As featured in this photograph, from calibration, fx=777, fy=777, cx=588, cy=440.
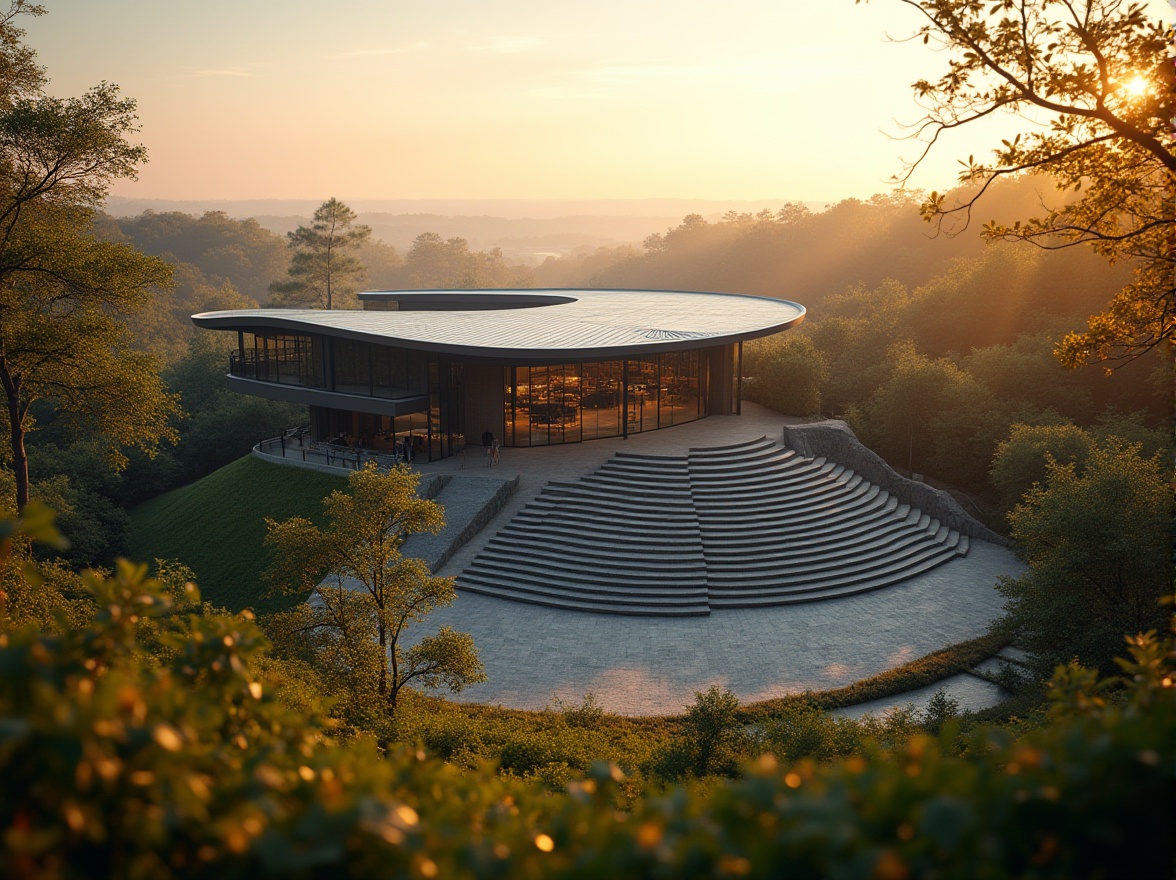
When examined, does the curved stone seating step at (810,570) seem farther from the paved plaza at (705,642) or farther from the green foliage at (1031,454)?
the green foliage at (1031,454)

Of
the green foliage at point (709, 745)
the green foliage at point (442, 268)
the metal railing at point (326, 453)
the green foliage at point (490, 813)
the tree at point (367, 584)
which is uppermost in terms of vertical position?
the green foliage at point (442, 268)

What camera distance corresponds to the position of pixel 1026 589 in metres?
17.9

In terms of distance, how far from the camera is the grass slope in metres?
24.6

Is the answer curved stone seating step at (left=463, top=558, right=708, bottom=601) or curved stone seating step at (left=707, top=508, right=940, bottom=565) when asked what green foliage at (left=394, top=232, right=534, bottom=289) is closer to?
curved stone seating step at (left=707, top=508, right=940, bottom=565)

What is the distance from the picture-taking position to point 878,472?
98.0 ft

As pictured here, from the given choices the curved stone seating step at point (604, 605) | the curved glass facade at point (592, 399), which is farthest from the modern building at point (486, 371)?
the curved stone seating step at point (604, 605)

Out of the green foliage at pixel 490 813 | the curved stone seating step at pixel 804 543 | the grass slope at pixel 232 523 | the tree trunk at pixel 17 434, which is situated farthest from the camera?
the grass slope at pixel 232 523

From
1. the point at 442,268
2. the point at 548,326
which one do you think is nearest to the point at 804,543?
the point at 548,326

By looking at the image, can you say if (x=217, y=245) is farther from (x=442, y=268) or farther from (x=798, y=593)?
(x=798, y=593)

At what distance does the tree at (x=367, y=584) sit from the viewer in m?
13.3

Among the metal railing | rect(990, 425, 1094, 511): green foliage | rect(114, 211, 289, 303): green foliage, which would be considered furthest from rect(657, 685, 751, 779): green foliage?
rect(114, 211, 289, 303): green foliage

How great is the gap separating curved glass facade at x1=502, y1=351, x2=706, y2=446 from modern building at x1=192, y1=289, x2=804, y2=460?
0.17 ft

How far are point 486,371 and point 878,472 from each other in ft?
51.1

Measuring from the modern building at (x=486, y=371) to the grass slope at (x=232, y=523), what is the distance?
313 cm
